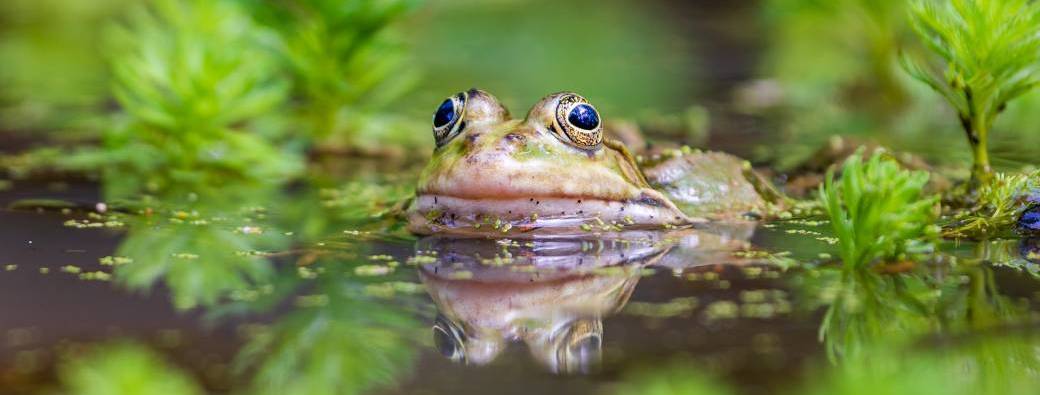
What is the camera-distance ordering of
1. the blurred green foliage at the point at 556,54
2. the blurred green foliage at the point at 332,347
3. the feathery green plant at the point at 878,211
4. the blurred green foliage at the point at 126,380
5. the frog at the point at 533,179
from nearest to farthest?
the blurred green foliage at the point at 126,380 → the blurred green foliage at the point at 332,347 → the feathery green plant at the point at 878,211 → the frog at the point at 533,179 → the blurred green foliage at the point at 556,54

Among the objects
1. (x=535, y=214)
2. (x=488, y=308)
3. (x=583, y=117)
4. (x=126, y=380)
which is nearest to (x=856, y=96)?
(x=583, y=117)

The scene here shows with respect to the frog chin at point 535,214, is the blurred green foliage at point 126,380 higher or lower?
lower

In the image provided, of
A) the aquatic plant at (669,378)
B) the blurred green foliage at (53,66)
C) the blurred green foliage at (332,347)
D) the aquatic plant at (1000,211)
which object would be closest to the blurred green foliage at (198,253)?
the blurred green foliage at (332,347)

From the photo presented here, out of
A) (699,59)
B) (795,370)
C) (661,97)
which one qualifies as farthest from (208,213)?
(699,59)

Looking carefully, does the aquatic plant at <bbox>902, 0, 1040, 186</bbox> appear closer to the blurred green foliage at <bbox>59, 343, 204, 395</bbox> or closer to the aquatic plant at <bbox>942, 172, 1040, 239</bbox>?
the aquatic plant at <bbox>942, 172, 1040, 239</bbox>

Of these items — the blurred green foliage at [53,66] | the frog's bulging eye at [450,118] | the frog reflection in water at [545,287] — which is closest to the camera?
the frog reflection in water at [545,287]

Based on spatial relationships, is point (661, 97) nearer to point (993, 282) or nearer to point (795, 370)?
point (993, 282)

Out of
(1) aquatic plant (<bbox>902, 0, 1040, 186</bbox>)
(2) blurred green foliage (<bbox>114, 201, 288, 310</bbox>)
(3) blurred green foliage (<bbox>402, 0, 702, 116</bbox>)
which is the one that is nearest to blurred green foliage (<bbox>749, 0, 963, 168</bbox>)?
(3) blurred green foliage (<bbox>402, 0, 702, 116</bbox>)

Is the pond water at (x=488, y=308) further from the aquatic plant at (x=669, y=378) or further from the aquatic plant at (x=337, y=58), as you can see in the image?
the aquatic plant at (x=337, y=58)
